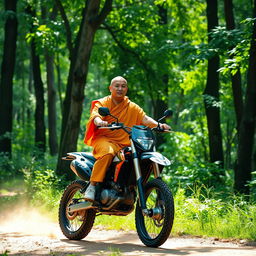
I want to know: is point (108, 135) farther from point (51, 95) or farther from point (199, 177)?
point (51, 95)

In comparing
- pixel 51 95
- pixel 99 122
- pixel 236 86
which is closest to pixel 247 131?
pixel 236 86

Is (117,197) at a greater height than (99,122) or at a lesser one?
lesser

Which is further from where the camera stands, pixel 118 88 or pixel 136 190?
pixel 118 88

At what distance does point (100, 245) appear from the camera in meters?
7.30

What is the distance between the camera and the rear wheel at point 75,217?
25.8 feet

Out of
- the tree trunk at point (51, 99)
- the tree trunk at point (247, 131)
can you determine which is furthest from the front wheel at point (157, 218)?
the tree trunk at point (51, 99)

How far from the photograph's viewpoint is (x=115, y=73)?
61.9 ft

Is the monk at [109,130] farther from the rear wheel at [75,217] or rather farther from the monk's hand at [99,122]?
the rear wheel at [75,217]

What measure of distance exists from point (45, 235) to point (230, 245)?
3051mm

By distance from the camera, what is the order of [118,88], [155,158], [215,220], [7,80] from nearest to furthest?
[155,158] → [118,88] → [215,220] → [7,80]

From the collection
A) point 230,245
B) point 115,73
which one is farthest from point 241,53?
point 115,73

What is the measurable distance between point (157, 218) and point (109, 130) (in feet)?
4.97

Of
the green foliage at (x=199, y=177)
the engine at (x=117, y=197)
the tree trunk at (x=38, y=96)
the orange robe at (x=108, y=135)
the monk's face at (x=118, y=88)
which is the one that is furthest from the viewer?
the tree trunk at (x=38, y=96)

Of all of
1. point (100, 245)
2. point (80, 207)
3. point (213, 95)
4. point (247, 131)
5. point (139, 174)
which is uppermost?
point (213, 95)
